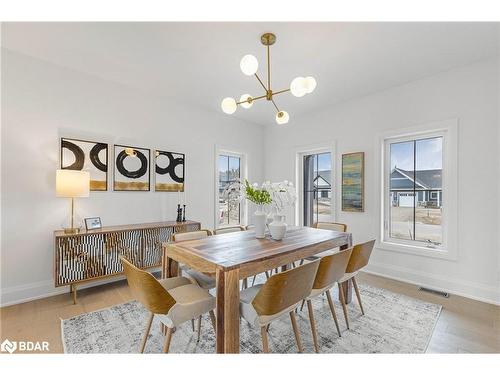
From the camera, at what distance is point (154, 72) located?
2865 mm

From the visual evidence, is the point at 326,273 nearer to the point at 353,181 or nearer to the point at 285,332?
Result: the point at 285,332

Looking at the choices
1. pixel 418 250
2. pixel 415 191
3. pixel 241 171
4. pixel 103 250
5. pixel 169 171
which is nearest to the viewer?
pixel 103 250

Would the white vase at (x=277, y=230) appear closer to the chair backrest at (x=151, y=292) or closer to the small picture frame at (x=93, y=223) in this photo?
the chair backrest at (x=151, y=292)

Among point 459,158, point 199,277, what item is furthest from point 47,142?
point 459,158

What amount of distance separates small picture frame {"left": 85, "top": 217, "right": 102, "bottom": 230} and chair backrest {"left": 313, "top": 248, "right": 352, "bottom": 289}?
2.60 metres

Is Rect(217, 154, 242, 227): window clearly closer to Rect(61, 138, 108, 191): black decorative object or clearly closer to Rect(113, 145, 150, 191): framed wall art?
Rect(113, 145, 150, 191): framed wall art

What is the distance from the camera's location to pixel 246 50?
7.79ft

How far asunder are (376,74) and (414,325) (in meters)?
2.77

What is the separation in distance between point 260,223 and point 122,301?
1805 mm

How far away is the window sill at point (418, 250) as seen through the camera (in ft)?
9.53

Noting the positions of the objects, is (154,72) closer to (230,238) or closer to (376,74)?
(230,238)

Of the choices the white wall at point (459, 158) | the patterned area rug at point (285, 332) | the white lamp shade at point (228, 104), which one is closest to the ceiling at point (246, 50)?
the white wall at point (459, 158)

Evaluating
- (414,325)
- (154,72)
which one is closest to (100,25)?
(154,72)

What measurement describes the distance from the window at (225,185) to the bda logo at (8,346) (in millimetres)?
2839
